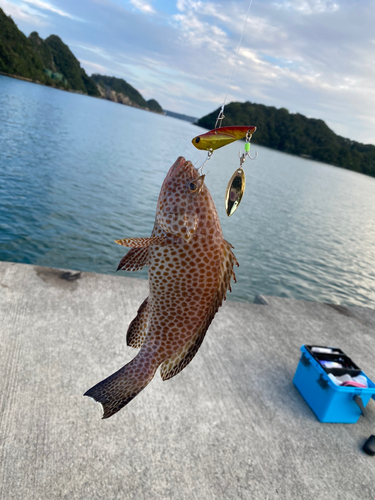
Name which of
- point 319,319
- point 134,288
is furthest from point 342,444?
point 134,288

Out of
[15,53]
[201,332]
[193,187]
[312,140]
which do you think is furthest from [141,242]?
[15,53]

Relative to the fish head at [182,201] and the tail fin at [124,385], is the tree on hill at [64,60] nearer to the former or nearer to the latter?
the fish head at [182,201]

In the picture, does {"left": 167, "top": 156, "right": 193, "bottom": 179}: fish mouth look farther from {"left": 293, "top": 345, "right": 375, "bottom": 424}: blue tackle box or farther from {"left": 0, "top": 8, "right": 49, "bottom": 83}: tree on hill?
{"left": 0, "top": 8, "right": 49, "bottom": 83}: tree on hill

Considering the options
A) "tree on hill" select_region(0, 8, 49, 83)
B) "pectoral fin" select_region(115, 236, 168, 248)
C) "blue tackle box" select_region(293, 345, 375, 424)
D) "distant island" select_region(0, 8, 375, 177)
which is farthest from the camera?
"tree on hill" select_region(0, 8, 49, 83)

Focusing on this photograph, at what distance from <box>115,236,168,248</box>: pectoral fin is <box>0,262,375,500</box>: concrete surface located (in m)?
2.81

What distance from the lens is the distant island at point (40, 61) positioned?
10525 centimetres

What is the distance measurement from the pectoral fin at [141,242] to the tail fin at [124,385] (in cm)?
42

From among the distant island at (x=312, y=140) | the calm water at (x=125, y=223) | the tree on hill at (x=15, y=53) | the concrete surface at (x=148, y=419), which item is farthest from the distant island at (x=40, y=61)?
the concrete surface at (x=148, y=419)

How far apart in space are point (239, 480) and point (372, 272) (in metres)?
17.3

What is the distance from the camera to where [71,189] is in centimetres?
1795

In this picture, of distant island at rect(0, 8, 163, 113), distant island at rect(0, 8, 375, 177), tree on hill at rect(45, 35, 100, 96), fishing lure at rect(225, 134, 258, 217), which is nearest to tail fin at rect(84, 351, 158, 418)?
fishing lure at rect(225, 134, 258, 217)

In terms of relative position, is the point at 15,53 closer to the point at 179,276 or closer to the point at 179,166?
the point at 179,166

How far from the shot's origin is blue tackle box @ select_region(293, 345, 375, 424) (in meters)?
4.45

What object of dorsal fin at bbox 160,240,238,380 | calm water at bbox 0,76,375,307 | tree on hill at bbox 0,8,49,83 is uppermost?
tree on hill at bbox 0,8,49,83
